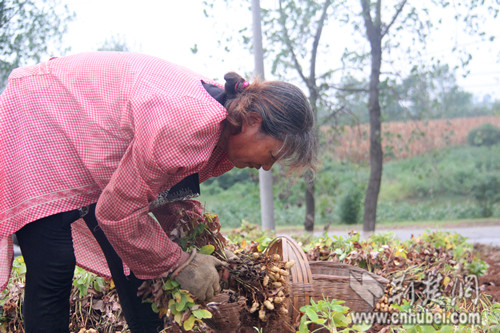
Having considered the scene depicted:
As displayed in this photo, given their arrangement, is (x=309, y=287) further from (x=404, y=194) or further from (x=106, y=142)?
(x=404, y=194)

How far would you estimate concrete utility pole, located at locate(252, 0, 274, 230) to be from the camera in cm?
527

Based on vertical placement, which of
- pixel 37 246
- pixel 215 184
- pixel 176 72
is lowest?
pixel 215 184

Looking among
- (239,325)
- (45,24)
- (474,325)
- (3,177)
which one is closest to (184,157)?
(3,177)

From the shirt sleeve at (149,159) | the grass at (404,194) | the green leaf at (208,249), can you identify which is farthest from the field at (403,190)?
the shirt sleeve at (149,159)

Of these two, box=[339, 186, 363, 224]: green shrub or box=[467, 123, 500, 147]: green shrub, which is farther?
box=[467, 123, 500, 147]: green shrub

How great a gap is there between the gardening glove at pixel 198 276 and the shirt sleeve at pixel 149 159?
0.16 m

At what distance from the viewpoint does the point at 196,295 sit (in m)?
A: 1.84

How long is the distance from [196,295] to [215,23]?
455 centimetres

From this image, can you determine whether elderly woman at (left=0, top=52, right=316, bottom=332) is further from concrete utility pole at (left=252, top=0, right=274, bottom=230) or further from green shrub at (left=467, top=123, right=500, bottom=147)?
green shrub at (left=467, top=123, right=500, bottom=147)

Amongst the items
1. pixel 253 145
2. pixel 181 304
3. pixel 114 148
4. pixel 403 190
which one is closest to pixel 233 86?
pixel 253 145

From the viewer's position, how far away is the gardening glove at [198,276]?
71.1 inches

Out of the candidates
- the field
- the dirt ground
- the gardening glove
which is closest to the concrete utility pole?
the dirt ground

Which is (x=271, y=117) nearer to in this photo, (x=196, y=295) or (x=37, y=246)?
(x=196, y=295)

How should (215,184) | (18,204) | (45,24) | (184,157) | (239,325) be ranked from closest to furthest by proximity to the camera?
(184,157), (18,204), (239,325), (45,24), (215,184)
